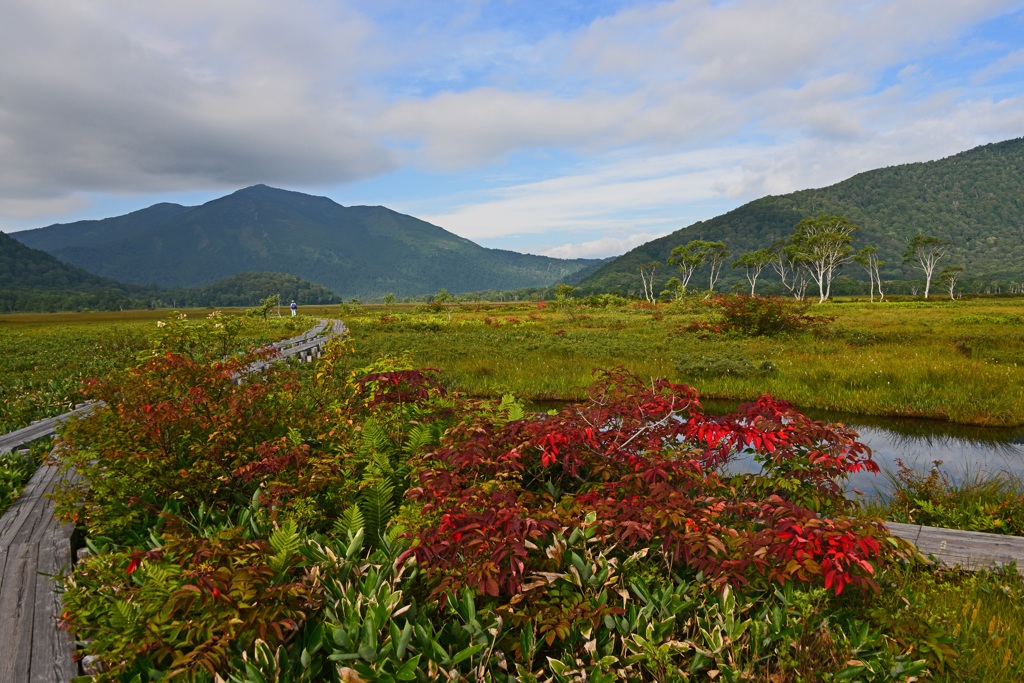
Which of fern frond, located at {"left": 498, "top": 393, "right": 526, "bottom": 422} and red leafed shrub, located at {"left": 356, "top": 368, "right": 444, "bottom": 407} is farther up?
red leafed shrub, located at {"left": 356, "top": 368, "right": 444, "bottom": 407}

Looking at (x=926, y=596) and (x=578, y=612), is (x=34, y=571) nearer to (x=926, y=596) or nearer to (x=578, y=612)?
(x=578, y=612)

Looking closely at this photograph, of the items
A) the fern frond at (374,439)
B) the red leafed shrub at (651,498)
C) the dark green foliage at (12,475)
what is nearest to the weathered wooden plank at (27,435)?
the dark green foliage at (12,475)

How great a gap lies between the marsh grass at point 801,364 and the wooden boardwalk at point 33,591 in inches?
183

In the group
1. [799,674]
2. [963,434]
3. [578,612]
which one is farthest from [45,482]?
[963,434]

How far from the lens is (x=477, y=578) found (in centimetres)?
249

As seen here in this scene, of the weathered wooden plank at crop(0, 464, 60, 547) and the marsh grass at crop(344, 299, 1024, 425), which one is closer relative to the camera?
the weathered wooden plank at crop(0, 464, 60, 547)

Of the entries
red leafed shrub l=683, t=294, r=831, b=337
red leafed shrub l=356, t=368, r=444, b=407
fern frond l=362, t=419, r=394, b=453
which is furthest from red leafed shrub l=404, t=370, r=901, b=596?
red leafed shrub l=683, t=294, r=831, b=337

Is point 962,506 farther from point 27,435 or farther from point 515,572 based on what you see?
point 27,435

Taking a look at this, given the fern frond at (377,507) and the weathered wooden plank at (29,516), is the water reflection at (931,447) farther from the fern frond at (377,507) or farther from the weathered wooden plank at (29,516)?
the weathered wooden plank at (29,516)

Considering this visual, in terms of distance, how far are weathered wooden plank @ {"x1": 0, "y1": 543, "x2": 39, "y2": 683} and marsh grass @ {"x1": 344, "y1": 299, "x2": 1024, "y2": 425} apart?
4.76 meters

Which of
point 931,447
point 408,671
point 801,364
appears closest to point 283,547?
point 408,671

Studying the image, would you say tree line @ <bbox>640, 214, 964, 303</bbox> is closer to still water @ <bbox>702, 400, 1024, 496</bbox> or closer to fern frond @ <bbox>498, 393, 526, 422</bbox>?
still water @ <bbox>702, 400, 1024, 496</bbox>

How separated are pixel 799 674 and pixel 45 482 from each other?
6818 mm

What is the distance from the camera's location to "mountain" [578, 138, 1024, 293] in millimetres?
161875
